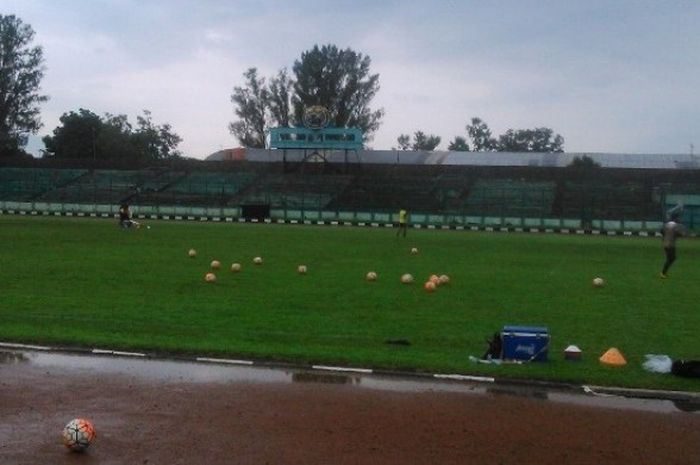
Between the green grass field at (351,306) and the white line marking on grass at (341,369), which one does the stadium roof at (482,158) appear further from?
the white line marking on grass at (341,369)

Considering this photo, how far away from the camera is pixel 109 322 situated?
49.4 ft

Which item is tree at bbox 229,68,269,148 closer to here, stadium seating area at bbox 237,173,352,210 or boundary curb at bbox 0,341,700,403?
stadium seating area at bbox 237,173,352,210

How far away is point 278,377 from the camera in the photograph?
441 inches

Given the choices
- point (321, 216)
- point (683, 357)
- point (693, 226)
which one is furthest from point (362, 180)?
point (683, 357)

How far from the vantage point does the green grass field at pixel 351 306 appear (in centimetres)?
1277

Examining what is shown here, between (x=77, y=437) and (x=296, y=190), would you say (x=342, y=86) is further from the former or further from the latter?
(x=77, y=437)

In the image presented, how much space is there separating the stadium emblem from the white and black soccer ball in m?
70.4

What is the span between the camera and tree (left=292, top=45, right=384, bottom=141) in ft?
341

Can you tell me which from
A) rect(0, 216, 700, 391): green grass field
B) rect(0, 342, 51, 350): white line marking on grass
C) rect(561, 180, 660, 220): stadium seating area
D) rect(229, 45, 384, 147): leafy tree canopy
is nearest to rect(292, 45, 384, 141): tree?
rect(229, 45, 384, 147): leafy tree canopy

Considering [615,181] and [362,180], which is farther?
[362,180]

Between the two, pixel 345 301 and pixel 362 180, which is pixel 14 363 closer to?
pixel 345 301

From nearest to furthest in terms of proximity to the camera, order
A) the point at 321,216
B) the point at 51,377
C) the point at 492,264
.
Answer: the point at 51,377 < the point at 492,264 < the point at 321,216

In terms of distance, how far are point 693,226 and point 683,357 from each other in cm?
5162

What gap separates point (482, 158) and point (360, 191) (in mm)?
24461
